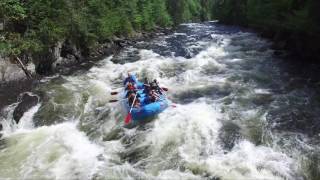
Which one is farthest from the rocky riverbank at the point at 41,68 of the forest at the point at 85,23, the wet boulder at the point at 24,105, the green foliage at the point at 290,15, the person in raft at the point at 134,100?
the green foliage at the point at 290,15

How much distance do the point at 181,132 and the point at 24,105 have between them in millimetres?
7586

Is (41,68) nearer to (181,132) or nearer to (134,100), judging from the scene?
(134,100)

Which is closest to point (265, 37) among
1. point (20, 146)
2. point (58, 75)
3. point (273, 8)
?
point (273, 8)

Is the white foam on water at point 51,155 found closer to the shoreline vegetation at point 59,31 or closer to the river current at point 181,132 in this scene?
the river current at point 181,132

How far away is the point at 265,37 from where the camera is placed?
33.0 metres

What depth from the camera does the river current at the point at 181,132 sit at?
34.3 ft

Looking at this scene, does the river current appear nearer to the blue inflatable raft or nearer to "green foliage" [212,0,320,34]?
the blue inflatable raft

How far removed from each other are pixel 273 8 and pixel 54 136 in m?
20.1

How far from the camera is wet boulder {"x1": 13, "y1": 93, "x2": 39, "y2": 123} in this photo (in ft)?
48.6

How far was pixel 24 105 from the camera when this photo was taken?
15789mm

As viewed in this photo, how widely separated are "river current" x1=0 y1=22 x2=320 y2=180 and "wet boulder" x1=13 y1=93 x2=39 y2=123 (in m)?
0.26

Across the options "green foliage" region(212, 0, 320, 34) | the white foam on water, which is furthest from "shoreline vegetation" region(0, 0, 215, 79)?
"green foliage" region(212, 0, 320, 34)

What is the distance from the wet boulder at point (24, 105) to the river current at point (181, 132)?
0.26 meters

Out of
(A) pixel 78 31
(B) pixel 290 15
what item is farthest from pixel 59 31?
(B) pixel 290 15
